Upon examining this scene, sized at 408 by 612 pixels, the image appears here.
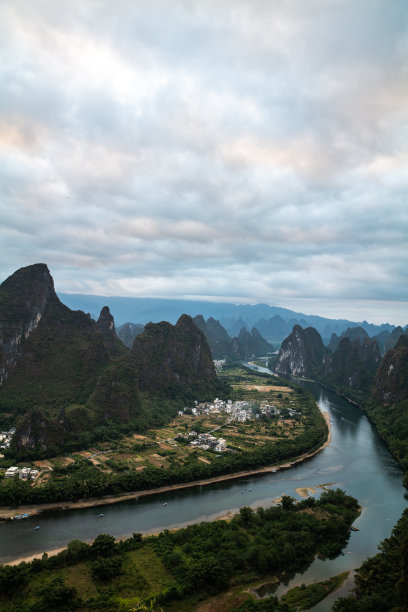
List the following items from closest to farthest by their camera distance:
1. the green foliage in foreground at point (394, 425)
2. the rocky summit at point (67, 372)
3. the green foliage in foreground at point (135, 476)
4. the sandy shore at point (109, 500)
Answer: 1. the sandy shore at point (109, 500)
2. the green foliage in foreground at point (135, 476)
3. the green foliage in foreground at point (394, 425)
4. the rocky summit at point (67, 372)

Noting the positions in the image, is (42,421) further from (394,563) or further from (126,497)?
(394,563)

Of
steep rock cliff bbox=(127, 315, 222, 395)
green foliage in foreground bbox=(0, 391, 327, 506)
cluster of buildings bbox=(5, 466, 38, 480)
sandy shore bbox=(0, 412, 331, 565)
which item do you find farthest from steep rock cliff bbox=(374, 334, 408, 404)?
cluster of buildings bbox=(5, 466, 38, 480)

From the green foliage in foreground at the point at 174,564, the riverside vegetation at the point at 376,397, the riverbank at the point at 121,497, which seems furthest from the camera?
the riverbank at the point at 121,497

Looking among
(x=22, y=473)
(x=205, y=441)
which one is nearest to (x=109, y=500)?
(x=22, y=473)

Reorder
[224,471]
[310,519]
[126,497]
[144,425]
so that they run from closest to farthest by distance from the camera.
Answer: [310,519]
[126,497]
[224,471]
[144,425]

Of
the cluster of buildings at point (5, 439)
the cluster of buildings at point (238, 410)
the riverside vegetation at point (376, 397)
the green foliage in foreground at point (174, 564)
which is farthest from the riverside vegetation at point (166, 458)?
the riverside vegetation at point (376, 397)

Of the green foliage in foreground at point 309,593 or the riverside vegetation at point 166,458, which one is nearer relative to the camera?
the green foliage in foreground at point 309,593

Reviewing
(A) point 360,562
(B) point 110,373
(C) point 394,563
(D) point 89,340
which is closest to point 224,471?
(A) point 360,562

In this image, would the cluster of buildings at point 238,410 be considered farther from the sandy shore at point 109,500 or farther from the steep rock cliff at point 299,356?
the steep rock cliff at point 299,356
